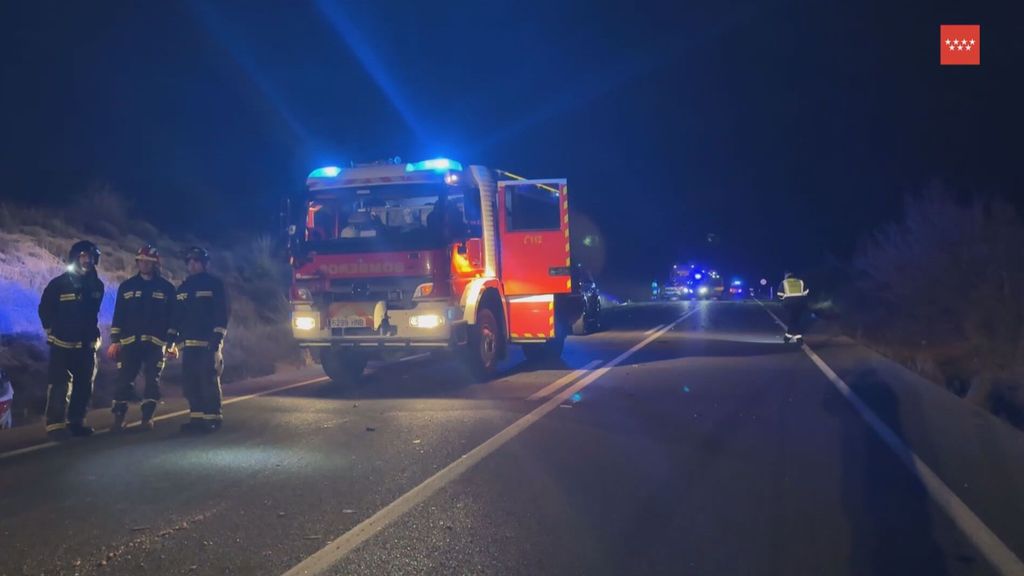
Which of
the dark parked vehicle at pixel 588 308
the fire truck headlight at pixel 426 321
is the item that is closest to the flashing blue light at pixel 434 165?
the fire truck headlight at pixel 426 321

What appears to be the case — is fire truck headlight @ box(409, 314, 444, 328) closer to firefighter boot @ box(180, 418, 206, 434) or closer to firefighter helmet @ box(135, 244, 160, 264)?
firefighter boot @ box(180, 418, 206, 434)

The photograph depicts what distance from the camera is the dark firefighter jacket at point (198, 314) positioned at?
919 cm

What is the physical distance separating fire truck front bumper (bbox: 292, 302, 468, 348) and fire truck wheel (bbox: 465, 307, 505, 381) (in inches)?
21.1

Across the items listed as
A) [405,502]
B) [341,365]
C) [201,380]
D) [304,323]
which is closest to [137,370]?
[201,380]

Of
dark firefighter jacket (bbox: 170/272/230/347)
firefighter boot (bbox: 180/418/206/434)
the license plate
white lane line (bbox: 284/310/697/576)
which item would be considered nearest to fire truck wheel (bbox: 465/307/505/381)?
the license plate

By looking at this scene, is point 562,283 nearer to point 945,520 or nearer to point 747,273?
point 945,520

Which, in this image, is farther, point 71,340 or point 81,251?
point 81,251

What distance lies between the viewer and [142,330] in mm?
9078

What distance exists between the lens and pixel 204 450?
26.9 ft

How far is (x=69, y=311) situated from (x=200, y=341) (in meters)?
1.30

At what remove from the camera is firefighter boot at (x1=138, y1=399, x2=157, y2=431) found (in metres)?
9.26

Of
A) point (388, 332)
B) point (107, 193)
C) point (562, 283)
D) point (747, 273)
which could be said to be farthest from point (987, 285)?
point (747, 273)

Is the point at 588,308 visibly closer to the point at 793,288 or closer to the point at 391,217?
the point at 793,288

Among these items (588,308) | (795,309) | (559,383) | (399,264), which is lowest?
(559,383)
